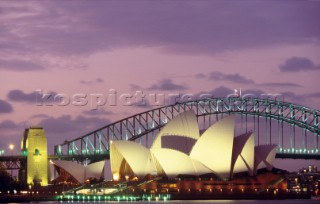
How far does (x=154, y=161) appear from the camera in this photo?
125 meters

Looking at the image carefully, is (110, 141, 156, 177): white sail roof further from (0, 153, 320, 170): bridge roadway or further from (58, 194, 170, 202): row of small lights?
(0, 153, 320, 170): bridge roadway

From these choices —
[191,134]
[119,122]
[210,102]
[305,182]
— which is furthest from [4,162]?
[305,182]

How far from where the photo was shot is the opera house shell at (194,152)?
118 metres

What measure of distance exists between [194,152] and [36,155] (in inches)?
1439

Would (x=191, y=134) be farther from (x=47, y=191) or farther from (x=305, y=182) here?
(x=305, y=182)

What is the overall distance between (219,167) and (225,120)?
7.85 metres

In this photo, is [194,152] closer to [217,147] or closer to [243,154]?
[217,147]

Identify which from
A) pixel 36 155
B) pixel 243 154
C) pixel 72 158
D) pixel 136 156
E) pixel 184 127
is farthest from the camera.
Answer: pixel 72 158

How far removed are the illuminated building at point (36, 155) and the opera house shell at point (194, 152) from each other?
67.1 feet

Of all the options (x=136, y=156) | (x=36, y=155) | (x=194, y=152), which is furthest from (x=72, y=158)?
(x=194, y=152)

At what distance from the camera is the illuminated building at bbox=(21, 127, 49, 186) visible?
14662 cm

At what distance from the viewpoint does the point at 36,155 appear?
484 ft

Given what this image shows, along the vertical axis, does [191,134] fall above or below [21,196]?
above

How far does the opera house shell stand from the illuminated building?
20.4 m
